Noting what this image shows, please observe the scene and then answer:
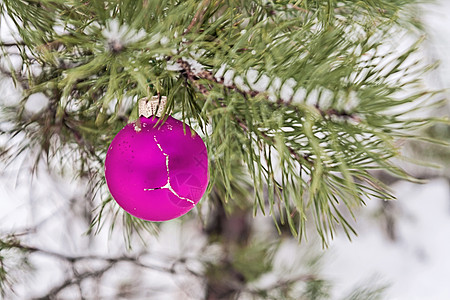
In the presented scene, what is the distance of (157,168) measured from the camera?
266 mm

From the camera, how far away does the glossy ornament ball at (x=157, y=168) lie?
27 cm

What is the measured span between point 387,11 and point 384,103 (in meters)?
0.18

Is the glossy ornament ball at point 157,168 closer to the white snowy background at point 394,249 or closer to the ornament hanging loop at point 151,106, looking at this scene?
the ornament hanging loop at point 151,106

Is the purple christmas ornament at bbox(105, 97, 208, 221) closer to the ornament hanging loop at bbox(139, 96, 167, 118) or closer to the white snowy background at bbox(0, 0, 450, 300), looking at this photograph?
the ornament hanging loop at bbox(139, 96, 167, 118)

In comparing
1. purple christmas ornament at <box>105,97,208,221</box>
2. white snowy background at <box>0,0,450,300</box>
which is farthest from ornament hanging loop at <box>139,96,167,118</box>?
white snowy background at <box>0,0,450,300</box>

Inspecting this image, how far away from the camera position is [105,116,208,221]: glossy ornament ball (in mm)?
267

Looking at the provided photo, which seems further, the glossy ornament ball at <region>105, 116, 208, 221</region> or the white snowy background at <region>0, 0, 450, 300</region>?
the white snowy background at <region>0, 0, 450, 300</region>

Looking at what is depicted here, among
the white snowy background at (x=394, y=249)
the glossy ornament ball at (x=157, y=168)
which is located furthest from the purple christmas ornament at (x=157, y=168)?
the white snowy background at (x=394, y=249)

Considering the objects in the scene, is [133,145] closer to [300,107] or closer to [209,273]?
[300,107]

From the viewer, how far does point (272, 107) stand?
23 centimetres

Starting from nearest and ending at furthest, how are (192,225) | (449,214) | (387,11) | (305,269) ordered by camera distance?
(387,11)
(305,269)
(192,225)
(449,214)

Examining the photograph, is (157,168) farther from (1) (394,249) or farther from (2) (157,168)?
(1) (394,249)

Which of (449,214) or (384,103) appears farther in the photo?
(449,214)

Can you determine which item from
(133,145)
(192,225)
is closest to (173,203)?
(133,145)
